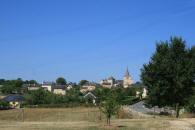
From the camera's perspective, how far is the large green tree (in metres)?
38.6

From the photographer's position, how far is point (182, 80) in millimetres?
37625

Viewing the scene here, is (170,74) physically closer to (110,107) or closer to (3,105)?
(110,107)

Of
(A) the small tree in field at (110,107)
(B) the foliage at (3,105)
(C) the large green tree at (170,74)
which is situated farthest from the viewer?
(B) the foliage at (3,105)

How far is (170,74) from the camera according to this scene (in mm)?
38812

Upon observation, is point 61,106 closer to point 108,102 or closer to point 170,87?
point 170,87

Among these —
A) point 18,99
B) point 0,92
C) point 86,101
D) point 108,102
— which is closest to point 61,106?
point 86,101

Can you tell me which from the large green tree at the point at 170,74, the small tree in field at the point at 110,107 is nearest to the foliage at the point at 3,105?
the large green tree at the point at 170,74

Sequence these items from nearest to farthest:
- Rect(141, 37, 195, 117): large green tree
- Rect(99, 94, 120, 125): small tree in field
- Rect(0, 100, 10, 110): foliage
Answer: Rect(99, 94, 120, 125): small tree in field, Rect(141, 37, 195, 117): large green tree, Rect(0, 100, 10, 110): foliage

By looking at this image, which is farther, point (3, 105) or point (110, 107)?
point (3, 105)

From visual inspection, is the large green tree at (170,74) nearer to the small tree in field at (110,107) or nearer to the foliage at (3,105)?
the small tree in field at (110,107)

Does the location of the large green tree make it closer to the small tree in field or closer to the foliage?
the small tree in field

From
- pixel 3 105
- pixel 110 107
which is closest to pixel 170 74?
pixel 110 107

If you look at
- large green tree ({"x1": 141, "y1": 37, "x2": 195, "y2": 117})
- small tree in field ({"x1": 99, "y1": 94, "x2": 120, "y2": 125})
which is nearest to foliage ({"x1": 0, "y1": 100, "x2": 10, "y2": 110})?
large green tree ({"x1": 141, "y1": 37, "x2": 195, "y2": 117})

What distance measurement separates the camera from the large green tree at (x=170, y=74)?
127 feet
